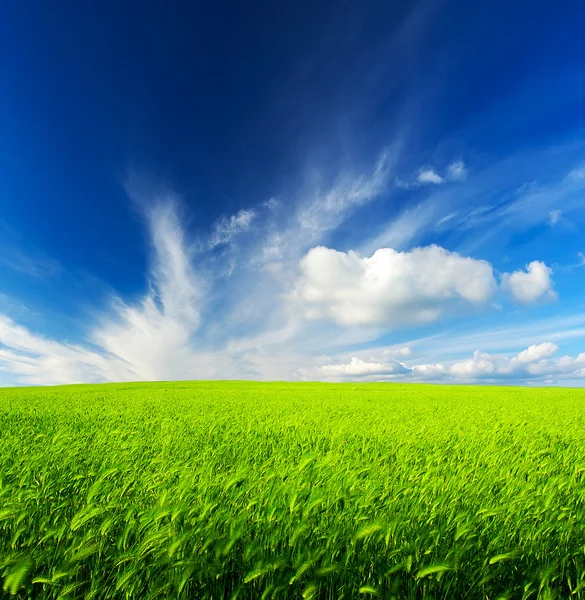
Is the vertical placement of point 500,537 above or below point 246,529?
below

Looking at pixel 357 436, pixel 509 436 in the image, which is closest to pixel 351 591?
pixel 357 436

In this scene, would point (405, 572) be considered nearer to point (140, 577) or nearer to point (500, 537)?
point (500, 537)

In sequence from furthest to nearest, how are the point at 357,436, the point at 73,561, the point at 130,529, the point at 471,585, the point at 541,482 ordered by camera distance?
the point at 357,436 → the point at 541,482 → the point at 130,529 → the point at 471,585 → the point at 73,561

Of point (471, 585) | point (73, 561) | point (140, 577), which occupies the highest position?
point (73, 561)

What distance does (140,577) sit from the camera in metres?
2.46

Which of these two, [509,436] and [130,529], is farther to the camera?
[509,436]

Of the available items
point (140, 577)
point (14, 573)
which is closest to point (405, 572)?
point (140, 577)

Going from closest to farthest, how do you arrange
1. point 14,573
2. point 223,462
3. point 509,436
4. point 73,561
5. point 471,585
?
point 14,573, point 73,561, point 471,585, point 223,462, point 509,436

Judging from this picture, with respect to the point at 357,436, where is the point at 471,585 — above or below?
below

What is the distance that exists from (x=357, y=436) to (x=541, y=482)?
348cm

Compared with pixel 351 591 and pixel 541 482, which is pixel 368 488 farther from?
pixel 541 482

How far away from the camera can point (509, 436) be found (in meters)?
8.23

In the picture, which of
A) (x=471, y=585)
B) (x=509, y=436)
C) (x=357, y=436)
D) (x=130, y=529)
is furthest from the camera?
(x=509, y=436)

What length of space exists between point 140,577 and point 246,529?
2.83 ft
